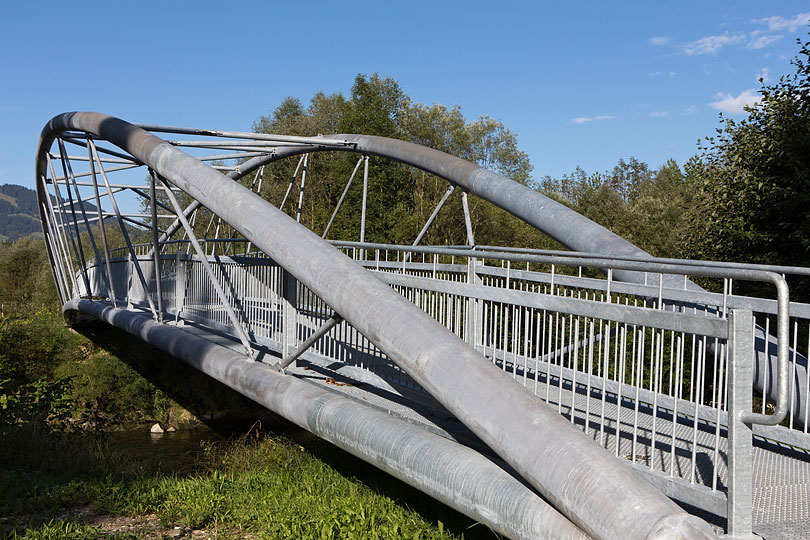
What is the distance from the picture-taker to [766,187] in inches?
541

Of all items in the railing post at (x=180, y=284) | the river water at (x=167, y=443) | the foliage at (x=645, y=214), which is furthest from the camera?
the foliage at (x=645, y=214)

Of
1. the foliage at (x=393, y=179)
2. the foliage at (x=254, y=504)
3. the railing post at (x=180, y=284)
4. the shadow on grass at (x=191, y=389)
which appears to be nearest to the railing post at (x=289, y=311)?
the foliage at (x=254, y=504)

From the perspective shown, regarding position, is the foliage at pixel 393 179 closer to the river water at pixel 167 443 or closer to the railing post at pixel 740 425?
the river water at pixel 167 443

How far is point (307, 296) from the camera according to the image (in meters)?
8.37

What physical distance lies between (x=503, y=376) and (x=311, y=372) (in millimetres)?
3932

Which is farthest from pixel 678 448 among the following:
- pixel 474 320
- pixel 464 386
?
pixel 474 320

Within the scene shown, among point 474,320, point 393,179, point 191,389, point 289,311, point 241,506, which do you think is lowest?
point 191,389

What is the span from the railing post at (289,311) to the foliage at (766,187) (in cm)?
954

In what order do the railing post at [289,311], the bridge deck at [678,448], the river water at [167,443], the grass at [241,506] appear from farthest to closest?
1. the river water at [167,443]
2. the railing post at [289,311]
3. the grass at [241,506]
4. the bridge deck at [678,448]

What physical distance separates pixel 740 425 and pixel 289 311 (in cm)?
509

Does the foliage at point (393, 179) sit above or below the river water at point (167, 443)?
above

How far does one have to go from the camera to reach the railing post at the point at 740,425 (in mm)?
3209

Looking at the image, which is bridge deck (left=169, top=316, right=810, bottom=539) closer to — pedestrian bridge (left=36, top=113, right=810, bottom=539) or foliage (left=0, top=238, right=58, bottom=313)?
pedestrian bridge (left=36, top=113, right=810, bottom=539)

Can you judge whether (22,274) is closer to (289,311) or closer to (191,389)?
(191,389)
